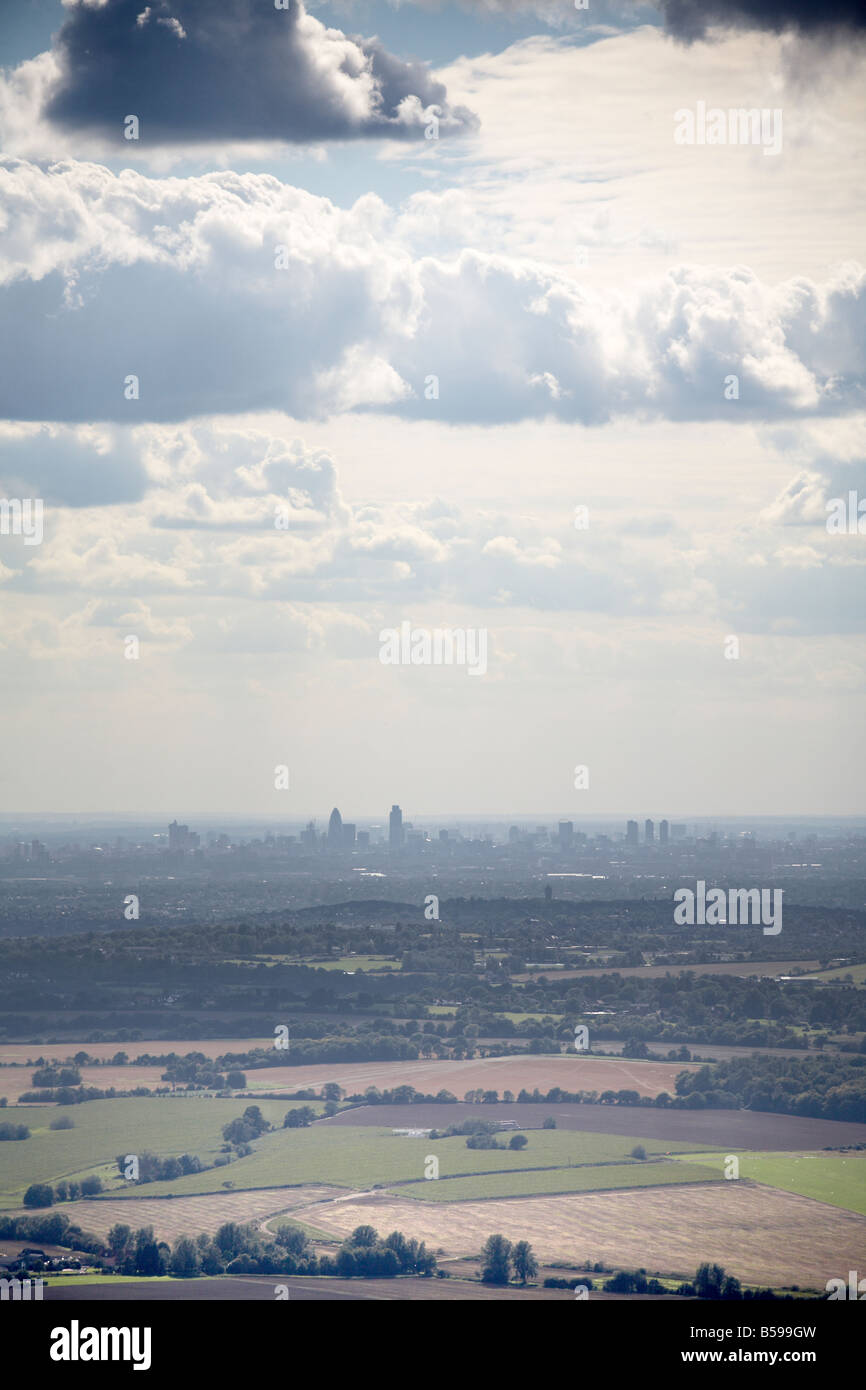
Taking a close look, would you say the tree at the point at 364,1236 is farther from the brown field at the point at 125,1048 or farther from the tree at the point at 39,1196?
the brown field at the point at 125,1048

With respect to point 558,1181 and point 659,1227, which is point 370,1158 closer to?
point 558,1181

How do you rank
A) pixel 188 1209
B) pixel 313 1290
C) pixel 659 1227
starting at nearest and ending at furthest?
pixel 313 1290 → pixel 659 1227 → pixel 188 1209

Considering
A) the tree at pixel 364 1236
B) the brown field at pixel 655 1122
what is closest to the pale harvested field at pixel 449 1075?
the brown field at pixel 655 1122

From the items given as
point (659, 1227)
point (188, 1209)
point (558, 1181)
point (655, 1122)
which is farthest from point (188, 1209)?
point (655, 1122)

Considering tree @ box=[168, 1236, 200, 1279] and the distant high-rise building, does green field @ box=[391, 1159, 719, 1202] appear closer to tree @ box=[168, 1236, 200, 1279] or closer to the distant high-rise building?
tree @ box=[168, 1236, 200, 1279]

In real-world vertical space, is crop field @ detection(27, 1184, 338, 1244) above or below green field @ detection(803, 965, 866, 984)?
below

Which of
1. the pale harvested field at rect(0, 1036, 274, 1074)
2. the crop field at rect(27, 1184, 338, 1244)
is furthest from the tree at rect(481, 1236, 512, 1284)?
the pale harvested field at rect(0, 1036, 274, 1074)
